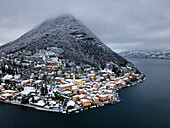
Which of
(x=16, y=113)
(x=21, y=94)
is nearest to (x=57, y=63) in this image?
(x=21, y=94)

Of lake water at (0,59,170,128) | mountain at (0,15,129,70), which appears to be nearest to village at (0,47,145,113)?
lake water at (0,59,170,128)

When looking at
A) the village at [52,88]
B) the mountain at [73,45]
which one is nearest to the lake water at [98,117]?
the village at [52,88]

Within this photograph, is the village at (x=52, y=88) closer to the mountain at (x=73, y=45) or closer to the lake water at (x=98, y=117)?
the lake water at (x=98, y=117)

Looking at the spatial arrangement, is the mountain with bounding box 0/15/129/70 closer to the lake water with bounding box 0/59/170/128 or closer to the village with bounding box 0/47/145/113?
the village with bounding box 0/47/145/113

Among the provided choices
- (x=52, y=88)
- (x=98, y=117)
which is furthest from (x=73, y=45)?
(x=98, y=117)

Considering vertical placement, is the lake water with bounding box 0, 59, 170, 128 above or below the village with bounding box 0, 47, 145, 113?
below

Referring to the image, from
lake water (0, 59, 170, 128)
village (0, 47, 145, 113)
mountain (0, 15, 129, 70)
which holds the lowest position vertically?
lake water (0, 59, 170, 128)

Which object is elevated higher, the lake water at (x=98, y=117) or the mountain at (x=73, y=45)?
the mountain at (x=73, y=45)

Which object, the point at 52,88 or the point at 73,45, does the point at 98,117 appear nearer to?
the point at 52,88
